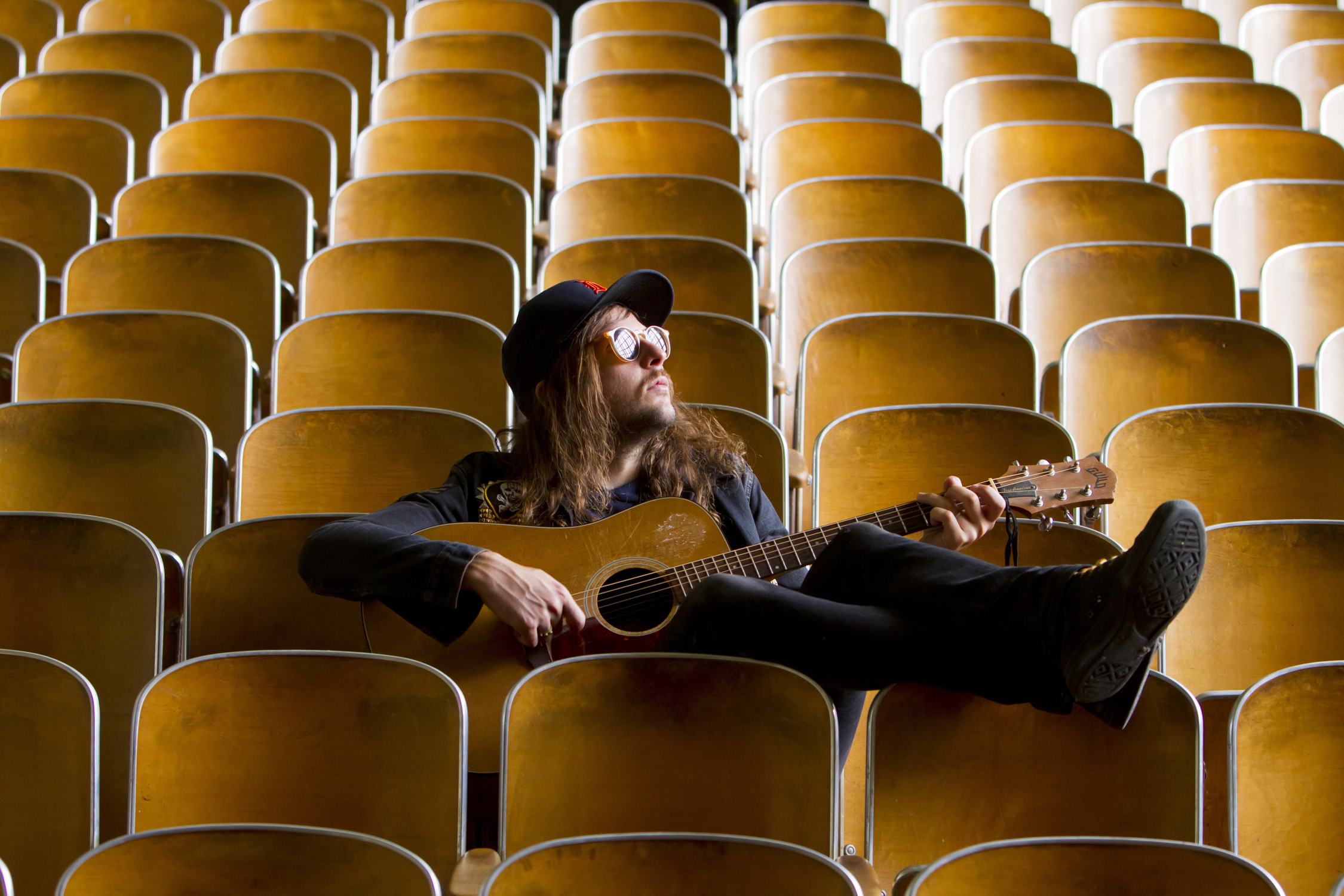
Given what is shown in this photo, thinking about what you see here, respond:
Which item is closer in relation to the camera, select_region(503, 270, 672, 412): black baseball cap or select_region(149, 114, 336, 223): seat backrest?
select_region(503, 270, 672, 412): black baseball cap

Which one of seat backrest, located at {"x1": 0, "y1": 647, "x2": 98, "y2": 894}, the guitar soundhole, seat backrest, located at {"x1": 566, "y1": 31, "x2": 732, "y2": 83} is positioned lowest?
seat backrest, located at {"x1": 0, "y1": 647, "x2": 98, "y2": 894}

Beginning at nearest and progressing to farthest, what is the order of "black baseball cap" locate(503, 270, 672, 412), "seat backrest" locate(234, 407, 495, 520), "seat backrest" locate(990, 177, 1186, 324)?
"black baseball cap" locate(503, 270, 672, 412) < "seat backrest" locate(234, 407, 495, 520) < "seat backrest" locate(990, 177, 1186, 324)

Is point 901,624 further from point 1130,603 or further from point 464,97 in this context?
point 464,97

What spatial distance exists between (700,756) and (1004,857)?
33 cm

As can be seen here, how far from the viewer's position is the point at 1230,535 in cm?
152

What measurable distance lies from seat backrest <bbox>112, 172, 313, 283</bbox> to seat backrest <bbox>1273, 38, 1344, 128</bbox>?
101 inches

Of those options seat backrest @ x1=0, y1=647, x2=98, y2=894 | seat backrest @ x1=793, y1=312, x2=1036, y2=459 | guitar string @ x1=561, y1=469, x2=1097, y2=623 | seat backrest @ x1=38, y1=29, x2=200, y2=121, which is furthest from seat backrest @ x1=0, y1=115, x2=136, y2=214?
guitar string @ x1=561, y1=469, x2=1097, y2=623

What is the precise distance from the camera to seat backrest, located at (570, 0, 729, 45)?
3.71 meters

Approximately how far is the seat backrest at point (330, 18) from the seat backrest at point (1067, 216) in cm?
195

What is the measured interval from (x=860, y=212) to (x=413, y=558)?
1493 mm

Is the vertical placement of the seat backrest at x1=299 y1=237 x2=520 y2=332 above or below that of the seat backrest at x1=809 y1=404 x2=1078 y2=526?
above

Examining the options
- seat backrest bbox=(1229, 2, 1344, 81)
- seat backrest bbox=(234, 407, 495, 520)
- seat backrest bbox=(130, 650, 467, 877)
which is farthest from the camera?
seat backrest bbox=(1229, 2, 1344, 81)

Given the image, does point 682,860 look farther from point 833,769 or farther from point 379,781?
point 379,781

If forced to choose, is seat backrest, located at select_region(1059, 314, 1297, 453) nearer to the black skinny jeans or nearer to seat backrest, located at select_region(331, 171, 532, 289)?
the black skinny jeans
